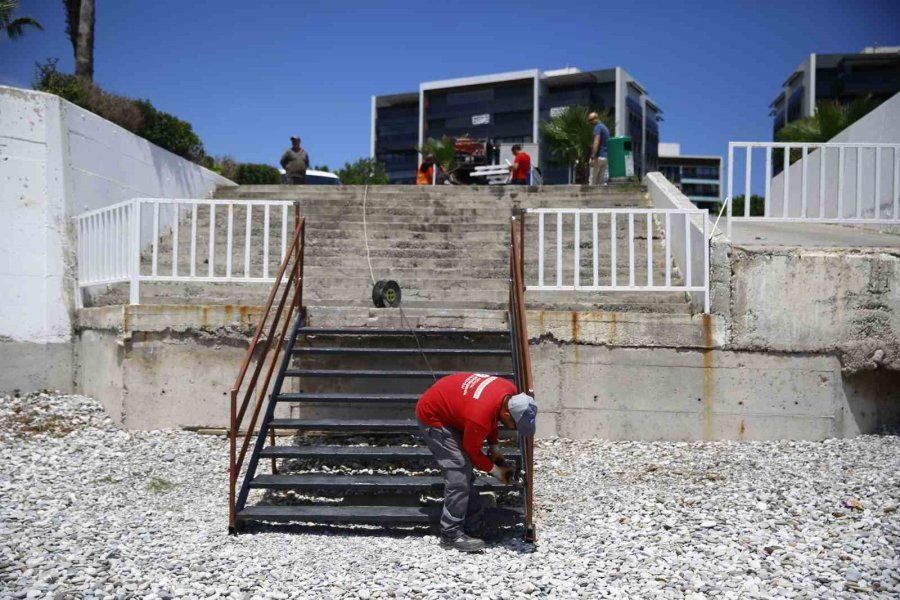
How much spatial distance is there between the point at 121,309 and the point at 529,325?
12.7 feet

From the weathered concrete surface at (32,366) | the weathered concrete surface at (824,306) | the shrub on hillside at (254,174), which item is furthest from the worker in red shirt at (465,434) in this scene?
the shrub on hillside at (254,174)

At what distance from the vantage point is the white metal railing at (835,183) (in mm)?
6520

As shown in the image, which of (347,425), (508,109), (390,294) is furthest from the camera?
(508,109)

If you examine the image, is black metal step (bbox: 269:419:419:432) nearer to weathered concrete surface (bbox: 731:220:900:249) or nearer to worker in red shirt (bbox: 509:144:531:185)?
weathered concrete surface (bbox: 731:220:900:249)

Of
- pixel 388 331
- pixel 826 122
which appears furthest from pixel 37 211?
pixel 826 122

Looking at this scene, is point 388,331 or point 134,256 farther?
point 134,256

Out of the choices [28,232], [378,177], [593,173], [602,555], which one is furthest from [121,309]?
[378,177]

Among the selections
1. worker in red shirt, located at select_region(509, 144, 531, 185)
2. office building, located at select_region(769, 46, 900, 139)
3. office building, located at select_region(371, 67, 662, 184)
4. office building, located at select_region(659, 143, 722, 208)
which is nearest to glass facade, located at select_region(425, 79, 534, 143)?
office building, located at select_region(371, 67, 662, 184)

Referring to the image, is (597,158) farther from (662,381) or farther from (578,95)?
(578,95)

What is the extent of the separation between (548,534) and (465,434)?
97cm

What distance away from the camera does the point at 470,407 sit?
4.36 m

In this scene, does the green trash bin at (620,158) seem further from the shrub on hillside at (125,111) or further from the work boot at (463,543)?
the work boot at (463,543)

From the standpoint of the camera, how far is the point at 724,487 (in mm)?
5230

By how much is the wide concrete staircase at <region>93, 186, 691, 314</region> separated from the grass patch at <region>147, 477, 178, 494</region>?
2269 mm
